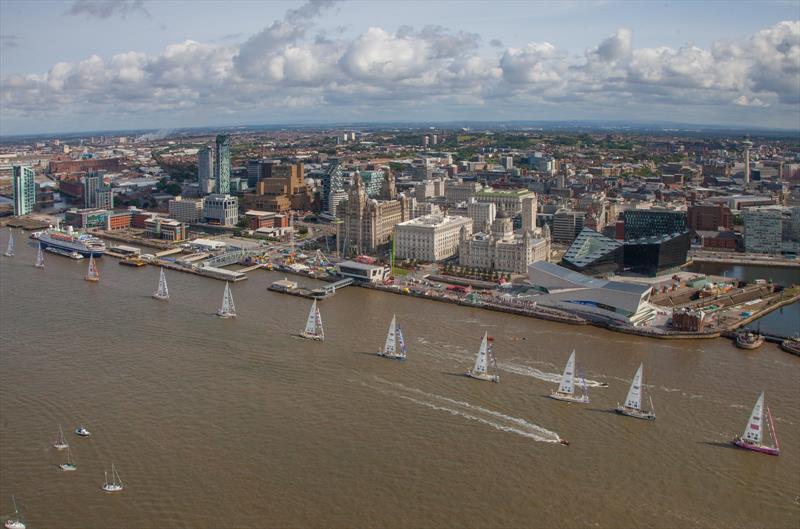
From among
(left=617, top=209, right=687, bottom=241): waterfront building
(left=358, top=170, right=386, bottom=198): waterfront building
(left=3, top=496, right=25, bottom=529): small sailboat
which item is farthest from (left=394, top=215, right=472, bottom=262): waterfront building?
(left=3, top=496, right=25, bottom=529): small sailboat

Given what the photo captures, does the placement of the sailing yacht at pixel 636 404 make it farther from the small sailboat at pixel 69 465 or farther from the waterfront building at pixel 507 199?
the waterfront building at pixel 507 199

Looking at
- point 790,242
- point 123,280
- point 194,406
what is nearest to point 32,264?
point 123,280

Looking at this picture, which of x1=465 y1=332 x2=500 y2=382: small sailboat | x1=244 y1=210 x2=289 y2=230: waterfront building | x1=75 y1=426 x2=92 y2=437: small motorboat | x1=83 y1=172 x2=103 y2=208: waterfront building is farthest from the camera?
x1=83 y1=172 x2=103 y2=208: waterfront building

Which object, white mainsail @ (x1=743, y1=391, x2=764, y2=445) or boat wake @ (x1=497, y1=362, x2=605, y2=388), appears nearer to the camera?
white mainsail @ (x1=743, y1=391, x2=764, y2=445)

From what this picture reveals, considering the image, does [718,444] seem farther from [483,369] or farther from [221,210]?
[221,210]

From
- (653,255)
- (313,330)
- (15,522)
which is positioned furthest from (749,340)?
(15,522)

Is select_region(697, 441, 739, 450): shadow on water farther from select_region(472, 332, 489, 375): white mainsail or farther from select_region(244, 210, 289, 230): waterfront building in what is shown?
select_region(244, 210, 289, 230): waterfront building

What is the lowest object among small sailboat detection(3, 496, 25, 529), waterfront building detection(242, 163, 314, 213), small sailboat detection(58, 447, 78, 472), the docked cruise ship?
small sailboat detection(3, 496, 25, 529)
